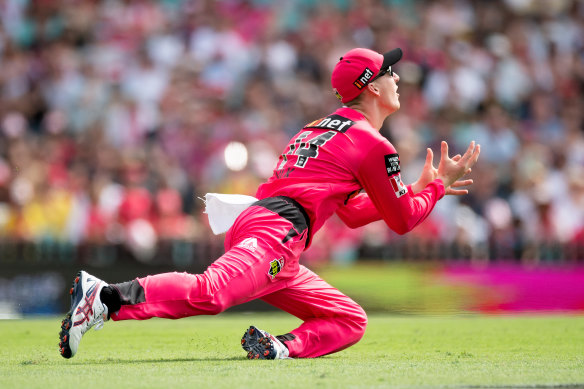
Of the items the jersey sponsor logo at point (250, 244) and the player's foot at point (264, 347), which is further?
the player's foot at point (264, 347)

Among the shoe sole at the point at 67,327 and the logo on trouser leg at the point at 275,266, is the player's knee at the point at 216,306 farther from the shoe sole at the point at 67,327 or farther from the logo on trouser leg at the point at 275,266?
the shoe sole at the point at 67,327

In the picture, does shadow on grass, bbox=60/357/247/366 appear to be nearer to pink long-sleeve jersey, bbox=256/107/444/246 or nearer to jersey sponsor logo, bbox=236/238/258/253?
jersey sponsor logo, bbox=236/238/258/253

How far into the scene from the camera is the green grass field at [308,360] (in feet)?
15.4

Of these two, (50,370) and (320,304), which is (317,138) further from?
(50,370)

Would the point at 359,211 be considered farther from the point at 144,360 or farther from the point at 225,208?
the point at 144,360

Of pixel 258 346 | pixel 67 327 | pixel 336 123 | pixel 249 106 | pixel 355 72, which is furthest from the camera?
pixel 249 106

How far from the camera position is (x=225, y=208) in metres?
6.08

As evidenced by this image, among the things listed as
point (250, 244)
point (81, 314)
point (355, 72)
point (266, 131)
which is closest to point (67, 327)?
point (81, 314)

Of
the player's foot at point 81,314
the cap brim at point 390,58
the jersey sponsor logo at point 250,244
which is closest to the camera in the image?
the player's foot at point 81,314

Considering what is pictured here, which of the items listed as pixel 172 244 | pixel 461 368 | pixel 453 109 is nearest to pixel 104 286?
pixel 461 368

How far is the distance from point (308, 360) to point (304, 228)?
86cm

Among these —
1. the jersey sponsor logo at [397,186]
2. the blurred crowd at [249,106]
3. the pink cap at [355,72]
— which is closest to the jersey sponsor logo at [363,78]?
the pink cap at [355,72]

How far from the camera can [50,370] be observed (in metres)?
5.22

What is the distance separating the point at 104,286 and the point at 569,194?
966cm
